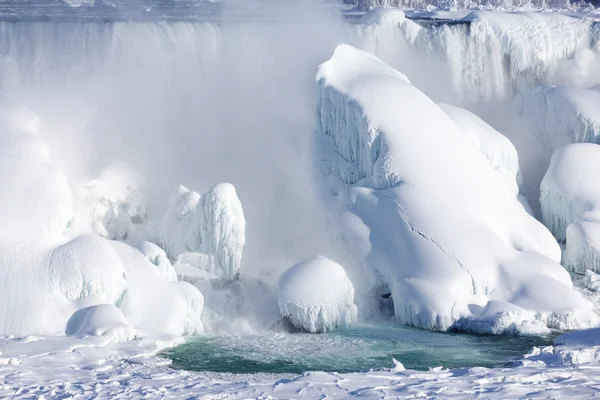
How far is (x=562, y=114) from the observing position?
2158cm

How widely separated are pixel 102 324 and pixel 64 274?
45.8 inches

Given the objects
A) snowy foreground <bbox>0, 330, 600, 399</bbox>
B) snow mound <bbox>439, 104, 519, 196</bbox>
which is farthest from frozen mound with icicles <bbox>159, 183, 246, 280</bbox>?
snow mound <bbox>439, 104, 519, 196</bbox>

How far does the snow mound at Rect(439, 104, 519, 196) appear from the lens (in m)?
20.1

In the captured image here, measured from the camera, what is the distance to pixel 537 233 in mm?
18297

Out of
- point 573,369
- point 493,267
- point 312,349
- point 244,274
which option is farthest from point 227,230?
point 573,369

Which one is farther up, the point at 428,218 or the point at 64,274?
the point at 428,218

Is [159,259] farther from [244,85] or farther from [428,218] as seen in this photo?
[244,85]

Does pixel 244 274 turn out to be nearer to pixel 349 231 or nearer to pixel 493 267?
pixel 349 231

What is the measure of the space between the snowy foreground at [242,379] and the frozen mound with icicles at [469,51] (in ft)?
31.1

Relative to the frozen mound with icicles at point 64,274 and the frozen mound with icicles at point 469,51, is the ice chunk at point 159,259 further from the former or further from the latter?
the frozen mound with icicles at point 469,51

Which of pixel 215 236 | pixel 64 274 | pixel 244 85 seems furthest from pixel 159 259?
pixel 244 85

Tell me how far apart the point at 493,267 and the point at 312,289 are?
9.45ft

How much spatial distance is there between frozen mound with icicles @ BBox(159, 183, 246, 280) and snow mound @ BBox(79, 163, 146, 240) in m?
1.47

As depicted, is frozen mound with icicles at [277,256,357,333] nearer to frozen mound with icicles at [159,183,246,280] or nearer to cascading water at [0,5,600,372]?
frozen mound with icicles at [159,183,246,280]
